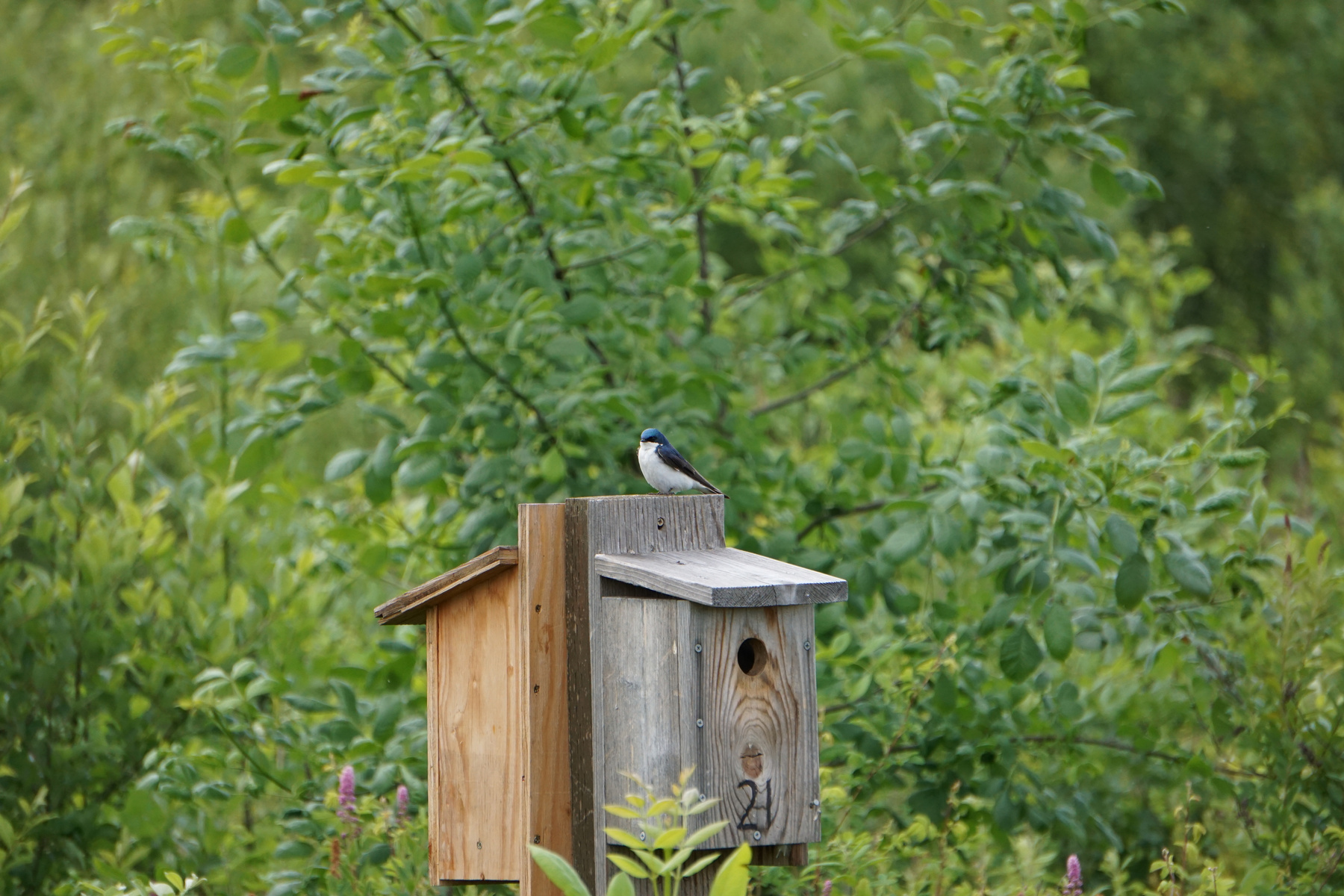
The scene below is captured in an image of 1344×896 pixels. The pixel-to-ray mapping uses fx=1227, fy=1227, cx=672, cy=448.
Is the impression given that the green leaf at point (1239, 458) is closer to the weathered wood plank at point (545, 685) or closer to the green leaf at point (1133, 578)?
the green leaf at point (1133, 578)

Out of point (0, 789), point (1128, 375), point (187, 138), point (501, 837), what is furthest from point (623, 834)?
point (0, 789)

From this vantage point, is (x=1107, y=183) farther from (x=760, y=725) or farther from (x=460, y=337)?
(x=760, y=725)

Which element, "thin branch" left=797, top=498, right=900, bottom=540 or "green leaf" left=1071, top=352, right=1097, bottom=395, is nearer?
"green leaf" left=1071, top=352, right=1097, bottom=395

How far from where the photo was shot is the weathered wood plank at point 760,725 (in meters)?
2.44

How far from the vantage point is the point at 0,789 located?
13.2ft

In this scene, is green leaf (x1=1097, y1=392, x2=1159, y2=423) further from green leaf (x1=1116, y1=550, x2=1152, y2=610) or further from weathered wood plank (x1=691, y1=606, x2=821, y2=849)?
weathered wood plank (x1=691, y1=606, x2=821, y2=849)

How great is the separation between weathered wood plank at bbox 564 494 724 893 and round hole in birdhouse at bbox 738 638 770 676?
0.87 feet

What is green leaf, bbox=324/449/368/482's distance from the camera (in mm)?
3779

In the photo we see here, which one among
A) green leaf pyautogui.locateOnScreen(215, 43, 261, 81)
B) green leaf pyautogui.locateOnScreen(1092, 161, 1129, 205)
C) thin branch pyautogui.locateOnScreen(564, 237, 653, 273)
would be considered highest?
green leaf pyautogui.locateOnScreen(215, 43, 261, 81)

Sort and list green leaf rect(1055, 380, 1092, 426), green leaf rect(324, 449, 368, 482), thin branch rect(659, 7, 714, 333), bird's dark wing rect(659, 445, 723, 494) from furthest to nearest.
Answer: thin branch rect(659, 7, 714, 333), green leaf rect(324, 449, 368, 482), green leaf rect(1055, 380, 1092, 426), bird's dark wing rect(659, 445, 723, 494)

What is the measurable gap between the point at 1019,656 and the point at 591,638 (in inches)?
57.7

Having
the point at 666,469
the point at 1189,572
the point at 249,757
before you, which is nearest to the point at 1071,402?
the point at 1189,572

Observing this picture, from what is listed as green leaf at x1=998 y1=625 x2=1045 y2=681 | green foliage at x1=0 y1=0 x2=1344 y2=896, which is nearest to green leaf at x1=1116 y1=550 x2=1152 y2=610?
green foliage at x1=0 y1=0 x2=1344 y2=896

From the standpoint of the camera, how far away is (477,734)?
279 centimetres
